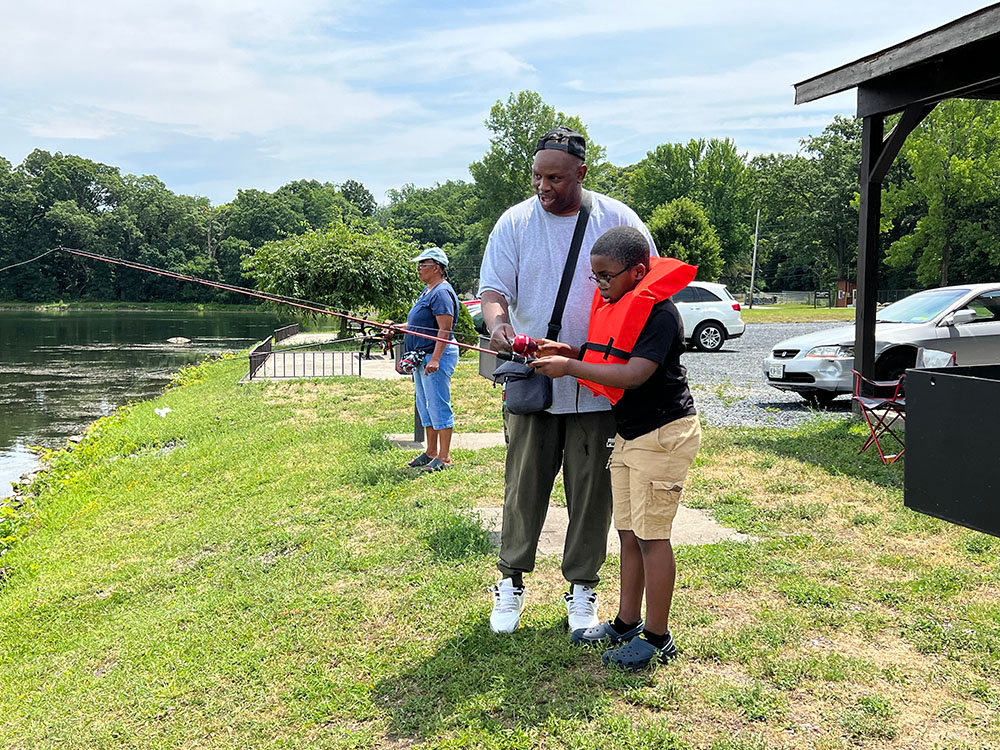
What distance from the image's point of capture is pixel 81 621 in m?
4.75

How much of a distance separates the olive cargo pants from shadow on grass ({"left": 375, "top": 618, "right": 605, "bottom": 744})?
315 millimetres

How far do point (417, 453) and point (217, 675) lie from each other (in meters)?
4.41

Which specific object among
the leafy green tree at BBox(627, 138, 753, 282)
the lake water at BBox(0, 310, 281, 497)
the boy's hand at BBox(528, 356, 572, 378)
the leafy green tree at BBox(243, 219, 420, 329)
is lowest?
the lake water at BBox(0, 310, 281, 497)

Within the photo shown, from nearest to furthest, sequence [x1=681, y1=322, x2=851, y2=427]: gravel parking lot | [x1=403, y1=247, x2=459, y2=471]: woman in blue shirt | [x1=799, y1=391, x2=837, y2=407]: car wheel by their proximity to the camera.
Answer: [x1=403, y1=247, x2=459, y2=471]: woman in blue shirt < [x1=681, y1=322, x2=851, y2=427]: gravel parking lot < [x1=799, y1=391, x2=837, y2=407]: car wheel

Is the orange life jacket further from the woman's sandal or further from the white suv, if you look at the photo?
the white suv

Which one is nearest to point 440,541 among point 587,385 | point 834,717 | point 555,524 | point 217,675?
point 555,524

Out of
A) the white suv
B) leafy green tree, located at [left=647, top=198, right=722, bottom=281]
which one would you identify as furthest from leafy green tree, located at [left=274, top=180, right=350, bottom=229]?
the white suv

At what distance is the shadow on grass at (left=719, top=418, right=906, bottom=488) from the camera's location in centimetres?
662

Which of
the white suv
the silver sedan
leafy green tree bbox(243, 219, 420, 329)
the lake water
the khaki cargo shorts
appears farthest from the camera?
leafy green tree bbox(243, 219, 420, 329)

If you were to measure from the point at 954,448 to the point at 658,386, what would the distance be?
3.96ft

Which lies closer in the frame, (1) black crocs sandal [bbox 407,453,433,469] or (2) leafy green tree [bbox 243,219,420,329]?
(1) black crocs sandal [bbox 407,453,433,469]

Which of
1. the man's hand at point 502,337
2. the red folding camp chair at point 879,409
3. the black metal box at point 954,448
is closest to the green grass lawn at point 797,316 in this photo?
the red folding camp chair at point 879,409

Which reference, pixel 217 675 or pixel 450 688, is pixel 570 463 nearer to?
pixel 450 688

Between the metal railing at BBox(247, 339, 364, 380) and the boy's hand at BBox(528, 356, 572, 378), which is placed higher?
the boy's hand at BBox(528, 356, 572, 378)
